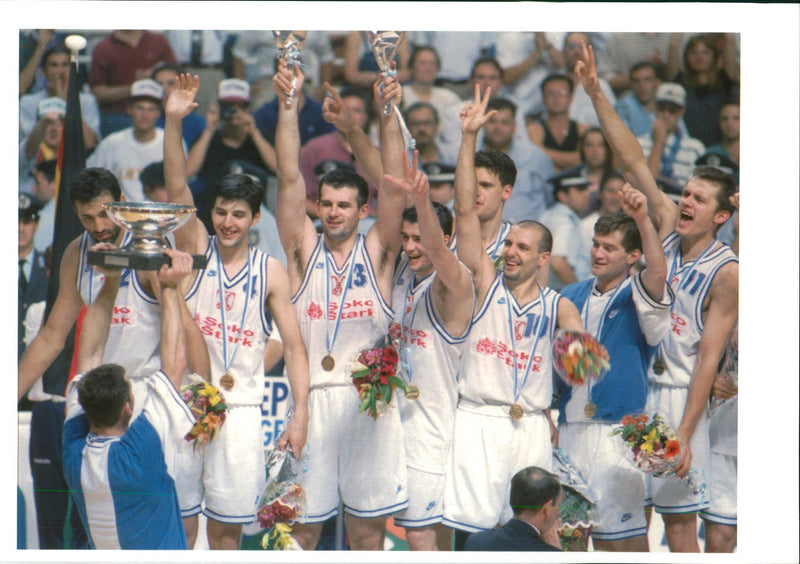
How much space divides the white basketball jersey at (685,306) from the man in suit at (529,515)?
0.80 metres

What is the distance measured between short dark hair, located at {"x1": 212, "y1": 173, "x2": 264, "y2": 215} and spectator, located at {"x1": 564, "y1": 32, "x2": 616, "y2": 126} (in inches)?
65.4

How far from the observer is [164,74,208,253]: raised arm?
17.0 feet

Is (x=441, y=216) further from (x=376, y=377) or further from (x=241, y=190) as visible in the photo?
(x=241, y=190)

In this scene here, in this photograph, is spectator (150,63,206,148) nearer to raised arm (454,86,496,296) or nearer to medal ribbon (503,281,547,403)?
raised arm (454,86,496,296)

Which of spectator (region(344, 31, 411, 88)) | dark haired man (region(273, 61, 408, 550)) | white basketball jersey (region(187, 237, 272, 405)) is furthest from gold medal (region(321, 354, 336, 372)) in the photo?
spectator (region(344, 31, 411, 88))

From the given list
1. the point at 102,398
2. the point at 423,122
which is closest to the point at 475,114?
the point at 423,122

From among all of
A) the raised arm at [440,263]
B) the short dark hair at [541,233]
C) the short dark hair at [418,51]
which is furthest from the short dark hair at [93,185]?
the short dark hair at [541,233]

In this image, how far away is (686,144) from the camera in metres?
5.30

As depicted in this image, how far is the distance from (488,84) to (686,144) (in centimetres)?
107

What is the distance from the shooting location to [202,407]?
512 cm

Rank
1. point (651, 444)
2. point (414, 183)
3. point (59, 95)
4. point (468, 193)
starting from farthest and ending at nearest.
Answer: point (59, 95), point (651, 444), point (468, 193), point (414, 183)

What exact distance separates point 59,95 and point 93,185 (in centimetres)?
50
